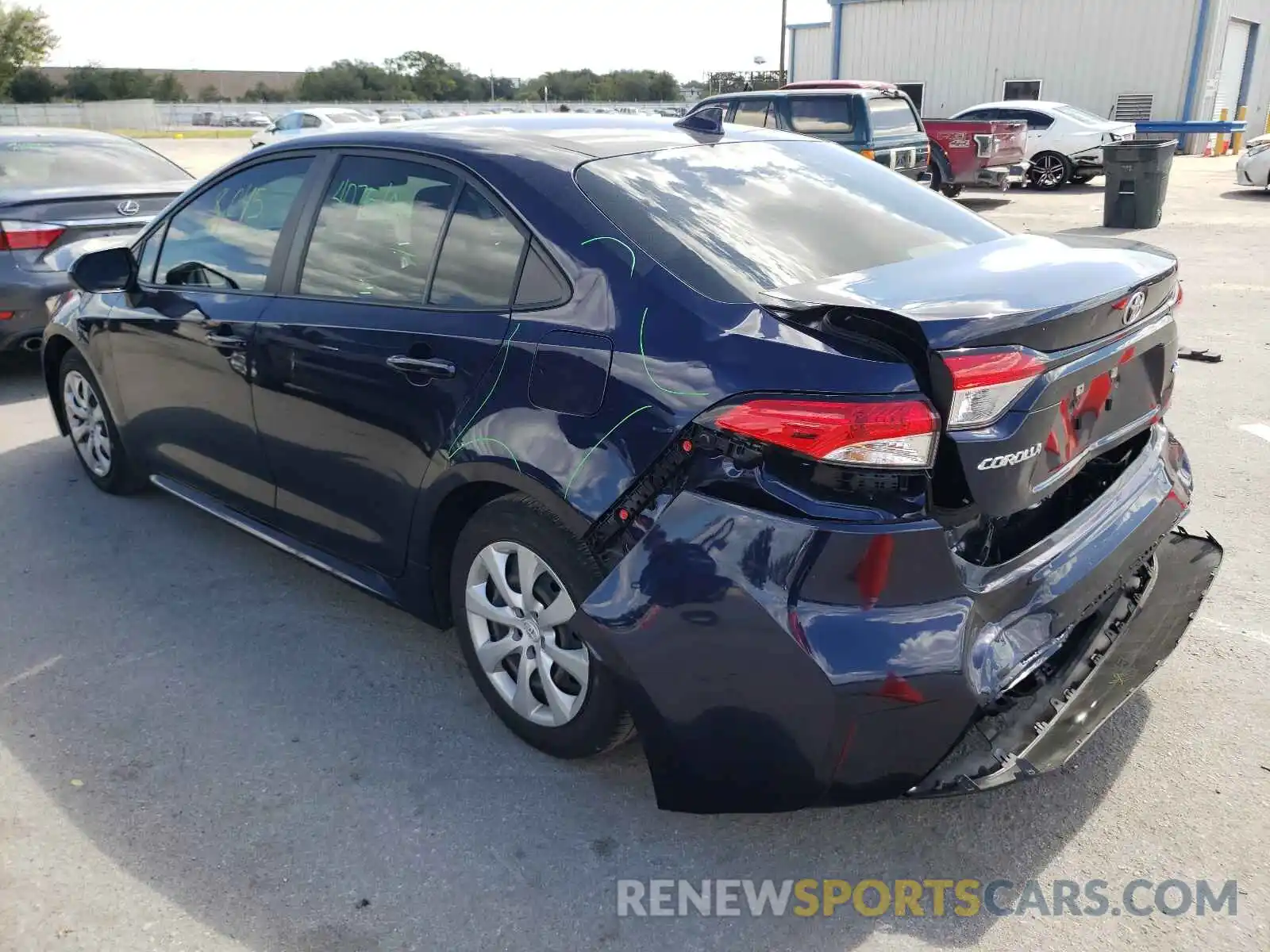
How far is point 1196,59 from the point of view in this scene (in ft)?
88.8

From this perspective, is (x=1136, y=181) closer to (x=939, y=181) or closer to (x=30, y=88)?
(x=939, y=181)

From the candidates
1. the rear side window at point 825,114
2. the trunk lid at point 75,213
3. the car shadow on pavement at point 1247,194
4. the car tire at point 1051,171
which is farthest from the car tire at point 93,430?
the car tire at point 1051,171

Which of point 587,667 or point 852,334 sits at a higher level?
point 852,334

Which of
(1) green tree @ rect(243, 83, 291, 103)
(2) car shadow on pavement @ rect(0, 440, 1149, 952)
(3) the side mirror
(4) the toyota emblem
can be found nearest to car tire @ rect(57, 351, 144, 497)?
(3) the side mirror

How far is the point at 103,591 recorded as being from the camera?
414cm

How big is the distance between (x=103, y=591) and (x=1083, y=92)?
1218 inches

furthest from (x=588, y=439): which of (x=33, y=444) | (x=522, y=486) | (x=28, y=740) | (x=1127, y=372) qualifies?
(x=33, y=444)

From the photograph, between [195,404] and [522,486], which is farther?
[195,404]

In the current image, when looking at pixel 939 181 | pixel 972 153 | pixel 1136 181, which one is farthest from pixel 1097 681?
pixel 972 153

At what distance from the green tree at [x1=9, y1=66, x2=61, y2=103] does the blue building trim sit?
77.1 m

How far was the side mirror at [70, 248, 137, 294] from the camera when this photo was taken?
423 centimetres

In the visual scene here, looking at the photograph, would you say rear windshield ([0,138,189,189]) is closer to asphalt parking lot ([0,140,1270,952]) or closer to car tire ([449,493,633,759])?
asphalt parking lot ([0,140,1270,952])

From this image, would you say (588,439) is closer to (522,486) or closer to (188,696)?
(522,486)

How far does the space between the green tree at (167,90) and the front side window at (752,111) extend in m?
85.7
